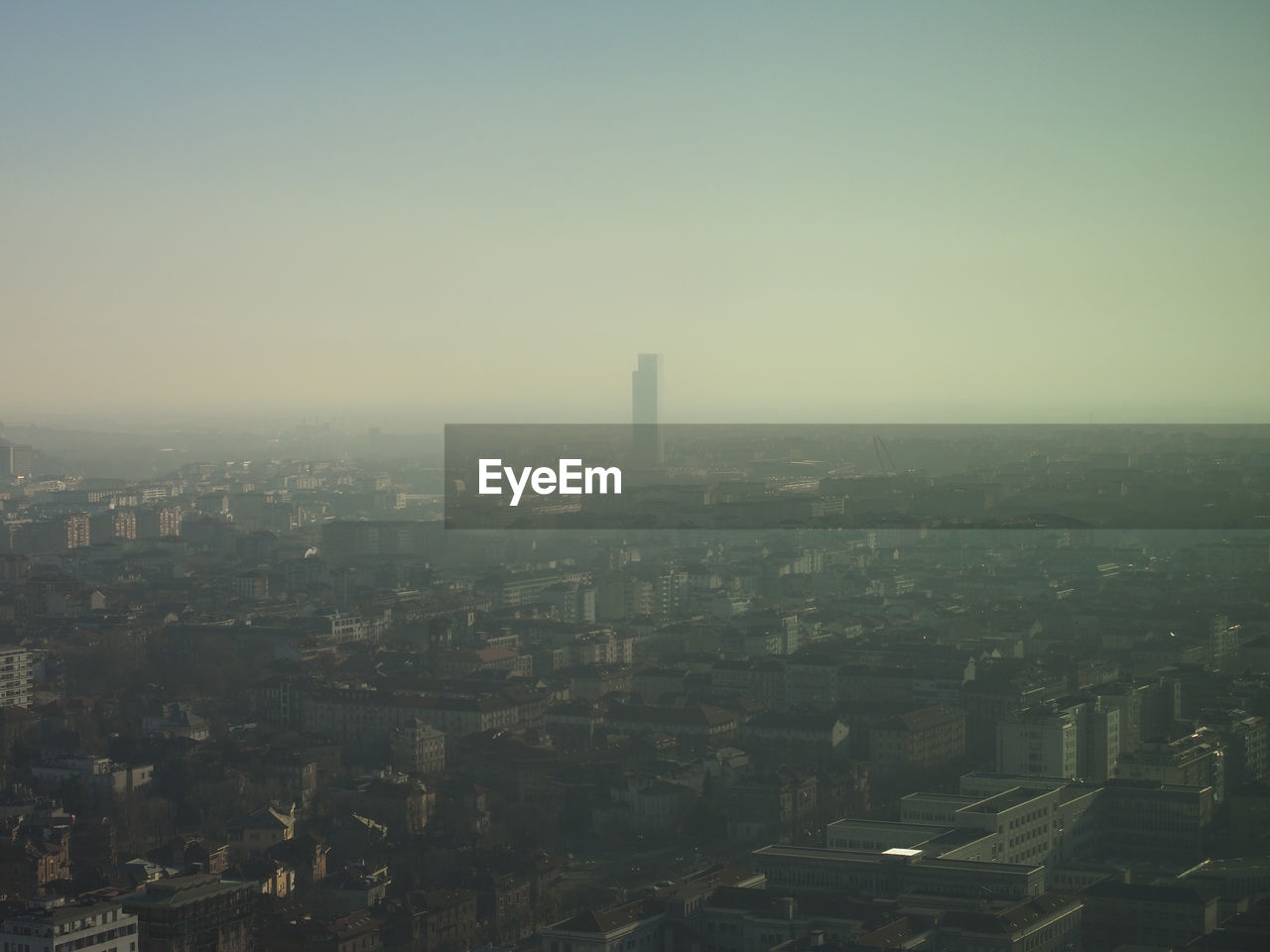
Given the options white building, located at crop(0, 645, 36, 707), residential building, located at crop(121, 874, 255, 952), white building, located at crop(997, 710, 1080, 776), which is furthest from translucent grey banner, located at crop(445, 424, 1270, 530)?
residential building, located at crop(121, 874, 255, 952)

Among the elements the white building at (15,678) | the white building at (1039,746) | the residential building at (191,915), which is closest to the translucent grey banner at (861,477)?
the white building at (1039,746)

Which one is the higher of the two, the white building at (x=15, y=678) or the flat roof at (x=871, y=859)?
the flat roof at (x=871, y=859)

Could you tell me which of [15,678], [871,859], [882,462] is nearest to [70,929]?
[871,859]

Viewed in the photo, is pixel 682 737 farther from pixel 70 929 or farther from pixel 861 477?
pixel 861 477

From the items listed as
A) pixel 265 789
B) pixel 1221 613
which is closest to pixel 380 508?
pixel 1221 613

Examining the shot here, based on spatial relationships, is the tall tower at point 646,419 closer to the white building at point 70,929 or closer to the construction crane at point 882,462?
the construction crane at point 882,462

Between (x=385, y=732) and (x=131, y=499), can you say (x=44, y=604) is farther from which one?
(x=131, y=499)
